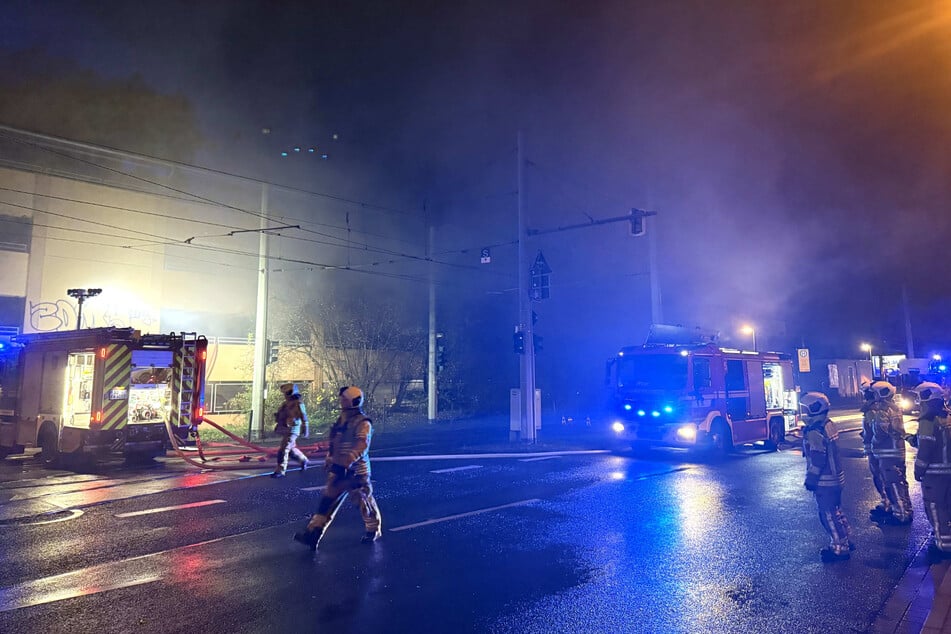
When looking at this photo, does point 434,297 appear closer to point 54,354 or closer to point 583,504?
point 54,354

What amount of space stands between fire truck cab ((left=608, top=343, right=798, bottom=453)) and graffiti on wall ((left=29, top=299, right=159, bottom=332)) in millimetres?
18029

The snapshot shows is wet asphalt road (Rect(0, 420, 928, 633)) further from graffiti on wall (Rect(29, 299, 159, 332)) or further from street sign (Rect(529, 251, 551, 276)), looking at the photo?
graffiti on wall (Rect(29, 299, 159, 332))

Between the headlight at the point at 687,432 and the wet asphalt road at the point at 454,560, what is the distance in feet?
7.94

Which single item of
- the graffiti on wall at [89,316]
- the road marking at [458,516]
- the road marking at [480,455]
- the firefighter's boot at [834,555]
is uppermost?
the graffiti on wall at [89,316]

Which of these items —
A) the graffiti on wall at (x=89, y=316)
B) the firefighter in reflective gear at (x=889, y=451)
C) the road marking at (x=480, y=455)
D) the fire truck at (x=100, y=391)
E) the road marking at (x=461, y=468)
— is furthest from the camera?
the graffiti on wall at (x=89, y=316)

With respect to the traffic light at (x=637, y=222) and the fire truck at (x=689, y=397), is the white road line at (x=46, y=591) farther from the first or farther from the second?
the traffic light at (x=637, y=222)

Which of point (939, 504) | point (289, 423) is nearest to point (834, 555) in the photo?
point (939, 504)

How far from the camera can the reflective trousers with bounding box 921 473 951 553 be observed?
576 cm

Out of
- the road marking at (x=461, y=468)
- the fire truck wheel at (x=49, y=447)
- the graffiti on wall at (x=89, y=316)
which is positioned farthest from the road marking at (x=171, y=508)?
the graffiti on wall at (x=89, y=316)

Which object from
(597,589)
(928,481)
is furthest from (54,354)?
(928,481)

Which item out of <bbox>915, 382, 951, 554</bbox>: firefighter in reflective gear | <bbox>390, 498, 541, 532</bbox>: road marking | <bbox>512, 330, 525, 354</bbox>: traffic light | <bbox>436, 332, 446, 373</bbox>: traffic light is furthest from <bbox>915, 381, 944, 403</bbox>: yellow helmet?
<bbox>436, 332, 446, 373</bbox>: traffic light

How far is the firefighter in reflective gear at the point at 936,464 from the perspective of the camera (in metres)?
5.81

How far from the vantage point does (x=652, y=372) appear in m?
12.9

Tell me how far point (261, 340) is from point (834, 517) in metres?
15.0
